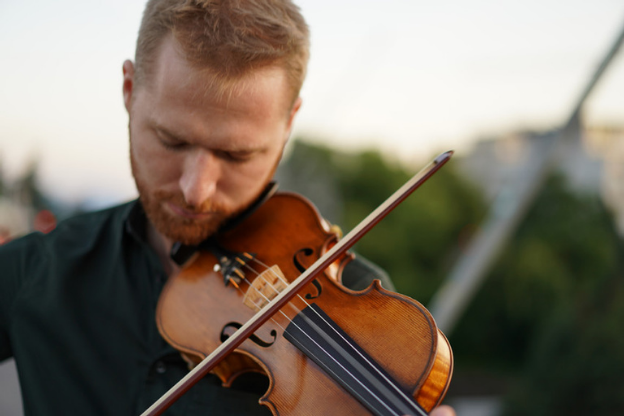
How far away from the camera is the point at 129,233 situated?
5.61 feet

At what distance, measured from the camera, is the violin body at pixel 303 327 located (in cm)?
101

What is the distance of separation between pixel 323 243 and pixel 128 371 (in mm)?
687

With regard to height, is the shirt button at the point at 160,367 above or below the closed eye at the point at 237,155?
below

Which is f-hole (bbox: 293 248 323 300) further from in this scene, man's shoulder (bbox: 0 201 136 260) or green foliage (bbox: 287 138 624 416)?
green foliage (bbox: 287 138 624 416)

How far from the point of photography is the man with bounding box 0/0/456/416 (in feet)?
4.38

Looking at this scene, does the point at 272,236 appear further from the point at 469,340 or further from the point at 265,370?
the point at 469,340

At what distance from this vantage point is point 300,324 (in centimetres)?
119

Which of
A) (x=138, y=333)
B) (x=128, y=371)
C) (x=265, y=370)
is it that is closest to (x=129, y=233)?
(x=138, y=333)

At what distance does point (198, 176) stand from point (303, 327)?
508mm

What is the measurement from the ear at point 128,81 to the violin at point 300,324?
20.1 inches

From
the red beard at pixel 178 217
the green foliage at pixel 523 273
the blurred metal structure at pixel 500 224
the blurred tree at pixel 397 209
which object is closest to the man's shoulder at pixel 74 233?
the red beard at pixel 178 217

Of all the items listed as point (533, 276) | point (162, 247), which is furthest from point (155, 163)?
point (533, 276)

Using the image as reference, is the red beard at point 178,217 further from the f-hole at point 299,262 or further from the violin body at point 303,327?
the f-hole at point 299,262

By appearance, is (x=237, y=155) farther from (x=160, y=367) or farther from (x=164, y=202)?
(x=160, y=367)
